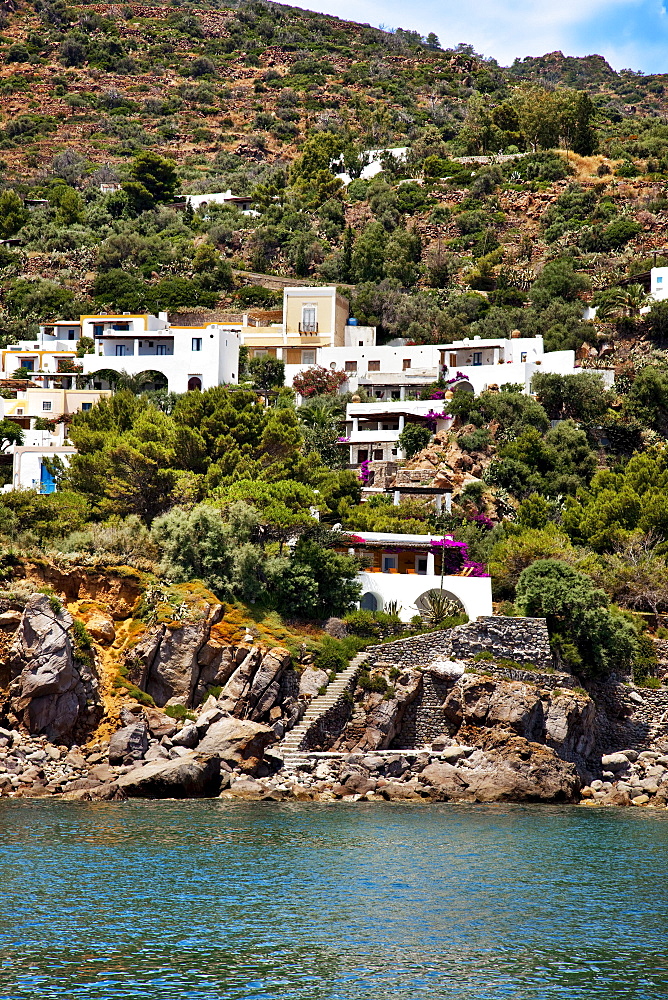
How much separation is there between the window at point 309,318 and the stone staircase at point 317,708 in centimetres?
3685

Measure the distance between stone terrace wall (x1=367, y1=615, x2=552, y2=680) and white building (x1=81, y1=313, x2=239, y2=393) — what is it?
1089 inches

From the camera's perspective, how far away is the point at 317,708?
39.8m

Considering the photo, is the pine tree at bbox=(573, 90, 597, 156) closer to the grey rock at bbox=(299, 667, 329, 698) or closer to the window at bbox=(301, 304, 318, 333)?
the window at bbox=(301, 304, 318, 333)

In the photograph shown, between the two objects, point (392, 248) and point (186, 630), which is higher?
point (392, 248)

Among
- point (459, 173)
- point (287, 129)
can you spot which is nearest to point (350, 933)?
point (459, 173)

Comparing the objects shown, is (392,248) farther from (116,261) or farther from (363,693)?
(363,693)

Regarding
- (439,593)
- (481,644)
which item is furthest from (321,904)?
(439,593)

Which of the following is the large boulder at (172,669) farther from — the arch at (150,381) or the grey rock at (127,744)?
the arch at (150,381)

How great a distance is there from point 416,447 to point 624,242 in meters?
33.8

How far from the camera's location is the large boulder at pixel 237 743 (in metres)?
36.1

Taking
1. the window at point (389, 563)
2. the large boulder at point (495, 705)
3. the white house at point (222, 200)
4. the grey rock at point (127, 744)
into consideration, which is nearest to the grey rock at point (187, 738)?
the grey rock at point (127, 744)

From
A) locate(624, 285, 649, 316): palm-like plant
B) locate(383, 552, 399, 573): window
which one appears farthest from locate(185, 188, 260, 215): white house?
locate(383, 552, 399, 573): window

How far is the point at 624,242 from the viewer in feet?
285

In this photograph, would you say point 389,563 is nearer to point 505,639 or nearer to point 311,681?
point 505,639
